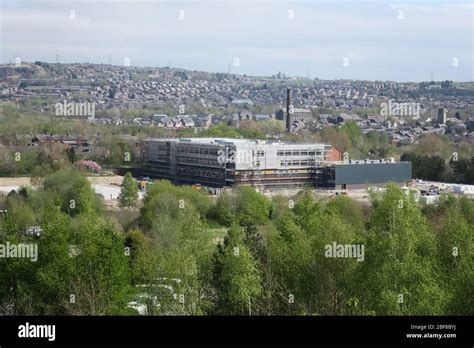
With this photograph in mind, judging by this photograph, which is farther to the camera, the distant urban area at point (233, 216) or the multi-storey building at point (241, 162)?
the multi-storey building at point (241, 162)

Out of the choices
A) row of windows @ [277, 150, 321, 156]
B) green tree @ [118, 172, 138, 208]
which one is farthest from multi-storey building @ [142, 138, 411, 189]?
green tree @ [118, 172, 138, 208]

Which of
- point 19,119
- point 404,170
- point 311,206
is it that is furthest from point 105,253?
point 19,119

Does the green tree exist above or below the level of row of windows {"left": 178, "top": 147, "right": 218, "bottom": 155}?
below

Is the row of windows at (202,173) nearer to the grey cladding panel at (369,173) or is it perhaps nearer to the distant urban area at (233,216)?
the distant urban area at (233,216)

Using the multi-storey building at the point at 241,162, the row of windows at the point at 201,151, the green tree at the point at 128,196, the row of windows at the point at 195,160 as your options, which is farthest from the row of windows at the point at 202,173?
the green tree at the point at 128,196

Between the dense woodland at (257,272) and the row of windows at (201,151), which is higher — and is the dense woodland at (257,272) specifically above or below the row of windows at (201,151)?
above

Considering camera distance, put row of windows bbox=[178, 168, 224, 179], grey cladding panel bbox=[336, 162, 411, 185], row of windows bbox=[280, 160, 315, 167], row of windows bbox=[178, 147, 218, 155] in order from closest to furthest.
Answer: row of windows bbox=[178, 168, 224, 179], grey cladding panel bbox=[336, 162, 411, 185], row of windows bbox=[178, 147, 218, 155], row of windows bbox=[280, 160, 315, 167]

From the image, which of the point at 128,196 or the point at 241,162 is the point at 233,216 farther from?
the point at 241,162

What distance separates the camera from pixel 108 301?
26.3 ft

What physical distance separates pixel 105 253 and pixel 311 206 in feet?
12.8

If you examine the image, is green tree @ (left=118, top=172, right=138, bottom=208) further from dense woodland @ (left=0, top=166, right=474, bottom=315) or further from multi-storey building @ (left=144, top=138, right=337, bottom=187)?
dense woodland @ (left=0, top=166, right=474, bottom=315)

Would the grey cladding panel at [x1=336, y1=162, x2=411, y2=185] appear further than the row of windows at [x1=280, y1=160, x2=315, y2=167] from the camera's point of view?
No
